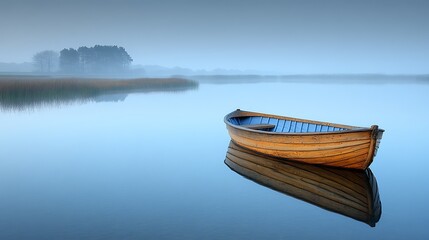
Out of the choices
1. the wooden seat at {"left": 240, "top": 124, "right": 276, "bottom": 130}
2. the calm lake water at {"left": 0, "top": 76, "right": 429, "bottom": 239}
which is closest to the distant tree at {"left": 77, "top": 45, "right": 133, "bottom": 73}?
the calm lake water at {"left": 0, "top": 76, "right": 429, "bottom": 239}

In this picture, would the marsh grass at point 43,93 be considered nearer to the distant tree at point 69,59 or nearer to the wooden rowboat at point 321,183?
the wooden rowboat at point 321,183

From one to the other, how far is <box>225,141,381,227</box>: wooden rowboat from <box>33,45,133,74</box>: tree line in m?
97.3

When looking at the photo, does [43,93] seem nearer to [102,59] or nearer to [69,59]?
[69,59]

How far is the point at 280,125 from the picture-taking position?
1227 centimetres

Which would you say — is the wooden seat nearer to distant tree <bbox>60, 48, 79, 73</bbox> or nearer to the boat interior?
the boat interior

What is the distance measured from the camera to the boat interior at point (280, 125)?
11.1 m

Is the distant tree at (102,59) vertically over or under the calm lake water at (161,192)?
over

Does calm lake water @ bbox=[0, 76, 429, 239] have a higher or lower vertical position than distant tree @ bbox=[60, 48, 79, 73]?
lower

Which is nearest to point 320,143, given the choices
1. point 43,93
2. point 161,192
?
point 161,192

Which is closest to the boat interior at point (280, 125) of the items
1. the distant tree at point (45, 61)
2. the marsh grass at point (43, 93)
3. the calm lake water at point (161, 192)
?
the calm lake water at point (161, 192)

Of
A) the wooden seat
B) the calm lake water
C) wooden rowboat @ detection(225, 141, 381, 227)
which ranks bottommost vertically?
the calm lake water

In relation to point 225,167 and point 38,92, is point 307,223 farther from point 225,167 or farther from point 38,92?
point 38,92

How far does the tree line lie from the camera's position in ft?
319

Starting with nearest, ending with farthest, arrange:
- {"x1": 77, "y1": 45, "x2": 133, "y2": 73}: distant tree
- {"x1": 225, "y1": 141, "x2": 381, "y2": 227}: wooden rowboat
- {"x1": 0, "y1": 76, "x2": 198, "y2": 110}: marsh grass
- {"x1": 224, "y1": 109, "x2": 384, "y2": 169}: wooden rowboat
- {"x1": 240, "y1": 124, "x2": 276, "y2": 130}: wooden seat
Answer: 1. {"x1": 225, "y1": 141, "x2": 381, "y2": 227}: wooden rowboat
2. {"x1": 224, "y1": 109, "x2": 384, "y2": 169}: wooden rowboat
3. {"x1": 240, "y1": 124, "x2": 276, "y2": 130}: wooden seat
4. {"x1": 0, "y1": 76, "x2": 198, "y2": 110}: marsh grass
5. {"x1": 77, "y1": 45, "x2": 133, "y2": 73}: distant tree
